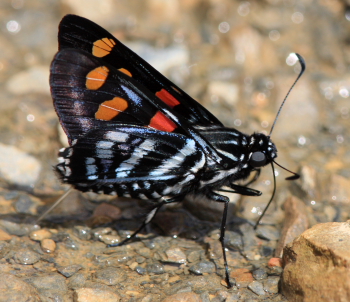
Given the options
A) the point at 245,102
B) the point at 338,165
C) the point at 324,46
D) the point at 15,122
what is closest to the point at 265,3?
the point at 324,46

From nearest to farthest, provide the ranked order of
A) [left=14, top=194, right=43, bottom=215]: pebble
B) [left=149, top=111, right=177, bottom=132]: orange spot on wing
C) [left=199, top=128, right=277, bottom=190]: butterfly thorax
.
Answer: [left=149, top=111, right=177, bottom=132]: orange spot on wing < [left=199, top=128, right=277, bottom=190]: butterfly thorax < [left=14, top=194, right=43, bottom=215]: pebble

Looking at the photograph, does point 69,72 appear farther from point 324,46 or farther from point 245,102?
point 324,46

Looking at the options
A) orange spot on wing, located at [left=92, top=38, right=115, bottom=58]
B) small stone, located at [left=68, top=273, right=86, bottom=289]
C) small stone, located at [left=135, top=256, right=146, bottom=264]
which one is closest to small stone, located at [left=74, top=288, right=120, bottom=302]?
small stone, located at [left=68, top=273, right=86, bottom=289]

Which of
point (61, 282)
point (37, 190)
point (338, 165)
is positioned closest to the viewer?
point (61, 282)

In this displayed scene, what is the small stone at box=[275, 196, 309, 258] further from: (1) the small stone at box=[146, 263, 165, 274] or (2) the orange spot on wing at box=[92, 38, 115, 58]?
(2) the orange spot on wing at box=[92, 38, 115, 58]

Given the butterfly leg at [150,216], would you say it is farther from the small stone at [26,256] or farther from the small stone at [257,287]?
the small stone at [257,287]

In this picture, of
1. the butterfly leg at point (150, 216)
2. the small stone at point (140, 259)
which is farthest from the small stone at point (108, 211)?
the small stone at point (140, 259)
